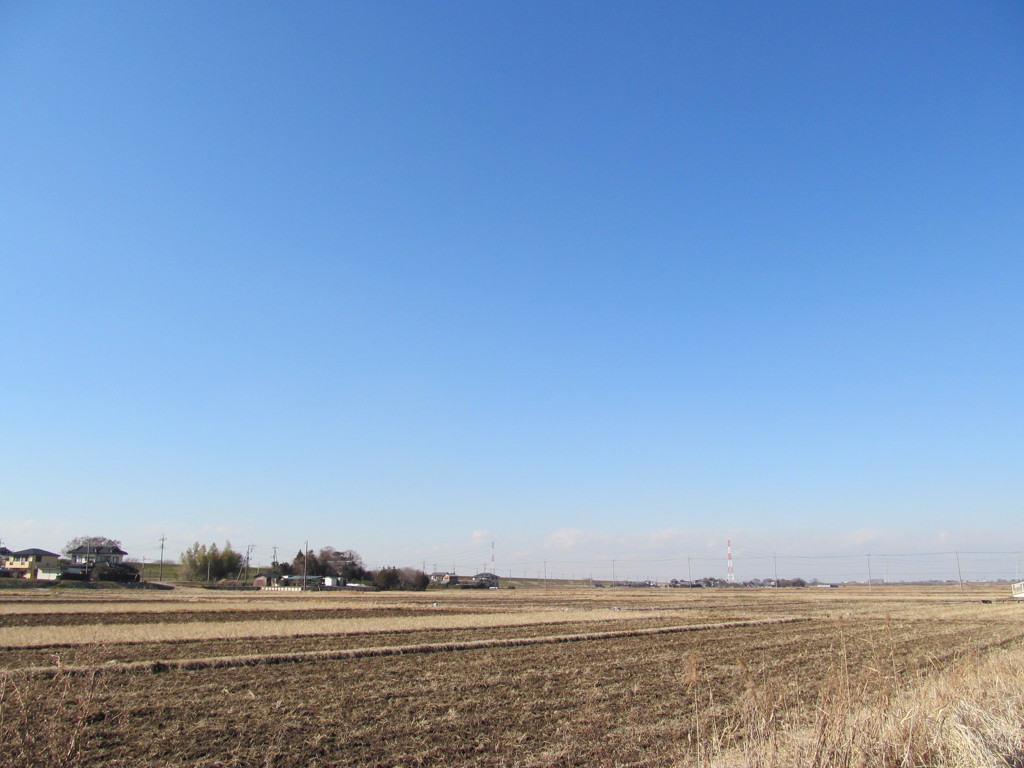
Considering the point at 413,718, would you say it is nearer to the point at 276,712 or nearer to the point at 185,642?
the point at 276,712

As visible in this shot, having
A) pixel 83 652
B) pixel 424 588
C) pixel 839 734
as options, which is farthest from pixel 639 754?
pixel 424 588

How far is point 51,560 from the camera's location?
132 meters

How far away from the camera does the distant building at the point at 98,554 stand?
137 metres

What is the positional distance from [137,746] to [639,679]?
35.4 ft

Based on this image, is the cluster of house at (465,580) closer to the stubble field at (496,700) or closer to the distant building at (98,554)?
the distant building at (98,554)

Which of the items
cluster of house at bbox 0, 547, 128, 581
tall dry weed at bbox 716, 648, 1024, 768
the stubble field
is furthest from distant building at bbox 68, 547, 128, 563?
tall dry weed at bbox 716, 648, 1024, 768

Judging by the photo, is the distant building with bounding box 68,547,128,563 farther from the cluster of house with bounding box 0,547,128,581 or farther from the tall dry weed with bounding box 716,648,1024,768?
the tall dry weed with bounding box 716,648,1024,768

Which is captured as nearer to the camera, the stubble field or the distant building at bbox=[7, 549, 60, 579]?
the stubble field

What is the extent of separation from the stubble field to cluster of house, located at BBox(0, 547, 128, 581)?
122280 mm

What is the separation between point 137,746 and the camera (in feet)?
32.0

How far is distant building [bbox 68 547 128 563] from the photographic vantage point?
448 ft

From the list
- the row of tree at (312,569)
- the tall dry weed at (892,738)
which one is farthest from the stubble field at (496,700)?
the row of tree at (312,569)

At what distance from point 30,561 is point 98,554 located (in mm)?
11371

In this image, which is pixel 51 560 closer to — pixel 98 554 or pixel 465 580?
pixel 98 554
